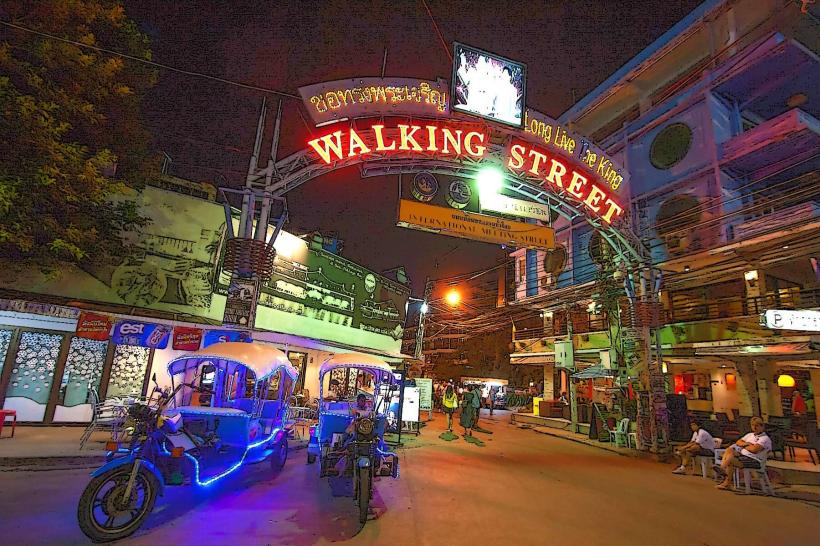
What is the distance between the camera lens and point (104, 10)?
37.7 ft

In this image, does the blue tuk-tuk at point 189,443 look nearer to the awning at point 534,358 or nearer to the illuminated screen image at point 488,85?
the illuminated screen image at point 488,85

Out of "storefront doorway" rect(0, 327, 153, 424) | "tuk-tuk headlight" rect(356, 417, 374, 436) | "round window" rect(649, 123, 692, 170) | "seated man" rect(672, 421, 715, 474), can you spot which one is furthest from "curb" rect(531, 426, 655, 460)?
"storefront doorway" rect(0, 327, 153, 424)

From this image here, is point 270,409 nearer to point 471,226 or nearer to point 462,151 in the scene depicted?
point 471,226

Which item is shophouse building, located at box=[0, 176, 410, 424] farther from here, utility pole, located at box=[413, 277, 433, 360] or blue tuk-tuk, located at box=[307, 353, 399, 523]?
utility pole, located at box=[413, 277, 433, 360]

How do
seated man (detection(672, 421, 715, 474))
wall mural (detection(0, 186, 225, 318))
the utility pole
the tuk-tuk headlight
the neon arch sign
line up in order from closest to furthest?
the tuk-tuk headlight < seated man (detection(672, 421, 715, 474)) < the neon arch sign < wall mural (detection(0, 186, 225, 318)) < the utility pole

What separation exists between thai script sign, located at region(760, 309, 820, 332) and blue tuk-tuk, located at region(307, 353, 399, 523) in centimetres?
929

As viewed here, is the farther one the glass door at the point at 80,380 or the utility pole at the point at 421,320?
the utility pole at the point at 421,320

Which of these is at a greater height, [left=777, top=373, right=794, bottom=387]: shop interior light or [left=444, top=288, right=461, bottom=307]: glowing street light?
[left=444, top=288, right=461, bottom=307]: glowing street light

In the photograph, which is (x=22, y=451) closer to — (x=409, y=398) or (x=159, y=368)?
(x=159, y=368)

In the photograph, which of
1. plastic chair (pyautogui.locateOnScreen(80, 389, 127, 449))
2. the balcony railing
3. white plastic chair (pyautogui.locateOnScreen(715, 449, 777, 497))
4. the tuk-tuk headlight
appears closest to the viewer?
the tuk-tuk headlight

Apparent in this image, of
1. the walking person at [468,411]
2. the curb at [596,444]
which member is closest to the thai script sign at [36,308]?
the walking person at [468,411]

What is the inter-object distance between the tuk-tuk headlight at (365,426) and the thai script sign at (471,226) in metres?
6.04

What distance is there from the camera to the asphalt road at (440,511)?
5.48 meters

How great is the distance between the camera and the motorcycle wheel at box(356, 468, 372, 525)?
6020mm
